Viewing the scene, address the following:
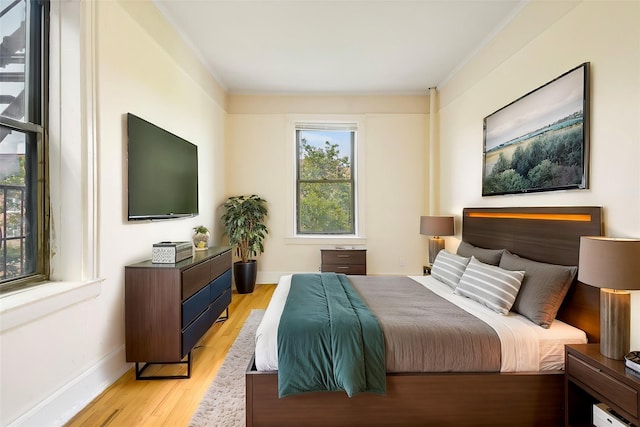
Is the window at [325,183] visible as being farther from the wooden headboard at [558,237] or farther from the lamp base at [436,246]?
the wooden headboard at [558,237]

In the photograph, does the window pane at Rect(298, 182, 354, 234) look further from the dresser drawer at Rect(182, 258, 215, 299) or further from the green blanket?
the green blanket

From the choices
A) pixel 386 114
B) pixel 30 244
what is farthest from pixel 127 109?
pixel 386 114

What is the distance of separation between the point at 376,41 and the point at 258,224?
2795 millimetres

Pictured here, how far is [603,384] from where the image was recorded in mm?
1532

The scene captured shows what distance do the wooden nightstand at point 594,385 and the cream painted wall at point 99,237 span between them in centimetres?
282

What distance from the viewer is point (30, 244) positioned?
187 cm

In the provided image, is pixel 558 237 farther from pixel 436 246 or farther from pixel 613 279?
pixel 436 246

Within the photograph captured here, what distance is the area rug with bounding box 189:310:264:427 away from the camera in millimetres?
1852

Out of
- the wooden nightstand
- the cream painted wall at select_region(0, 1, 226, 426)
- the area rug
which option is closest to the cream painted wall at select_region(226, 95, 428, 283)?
the cream painted wall at select_region(0, 1, 226, 426)

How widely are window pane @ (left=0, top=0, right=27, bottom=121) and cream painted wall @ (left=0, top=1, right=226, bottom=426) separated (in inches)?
7.9

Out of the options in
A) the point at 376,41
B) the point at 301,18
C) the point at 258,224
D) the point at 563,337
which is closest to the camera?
the point at 563,337

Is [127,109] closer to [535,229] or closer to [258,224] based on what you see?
[258,224]

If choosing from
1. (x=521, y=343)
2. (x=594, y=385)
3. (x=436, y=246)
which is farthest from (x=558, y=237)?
(x=436, y=246)

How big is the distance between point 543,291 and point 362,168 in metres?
3.25
